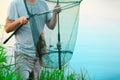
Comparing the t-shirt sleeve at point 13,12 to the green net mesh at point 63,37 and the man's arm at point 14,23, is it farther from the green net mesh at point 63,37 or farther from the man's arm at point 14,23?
the green net mesh at point 63,37

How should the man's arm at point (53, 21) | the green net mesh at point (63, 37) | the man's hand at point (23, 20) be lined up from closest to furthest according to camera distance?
the man's hand at point (23, 20), the man's arm at point (53, 21), the green net mesh at point (63, 37)

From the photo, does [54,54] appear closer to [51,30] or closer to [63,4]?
[51,30]

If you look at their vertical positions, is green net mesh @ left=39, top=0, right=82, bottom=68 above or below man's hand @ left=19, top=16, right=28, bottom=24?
below

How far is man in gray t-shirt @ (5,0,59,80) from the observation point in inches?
128

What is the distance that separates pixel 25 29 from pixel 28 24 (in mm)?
44

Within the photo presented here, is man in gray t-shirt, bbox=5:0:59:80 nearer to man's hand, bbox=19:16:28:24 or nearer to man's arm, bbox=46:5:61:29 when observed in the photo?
man's arm, bbox=46:5:61:29

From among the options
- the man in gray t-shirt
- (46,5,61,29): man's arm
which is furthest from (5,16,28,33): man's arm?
(46,5,61,29): man's arm

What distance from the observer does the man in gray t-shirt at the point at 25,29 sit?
3246mm

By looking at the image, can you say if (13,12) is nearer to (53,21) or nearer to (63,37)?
(53,21)

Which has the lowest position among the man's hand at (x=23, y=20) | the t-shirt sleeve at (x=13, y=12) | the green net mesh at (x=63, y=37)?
the green net mesh at (x=63, y=37)

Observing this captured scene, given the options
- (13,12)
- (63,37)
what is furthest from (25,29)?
(63,37)

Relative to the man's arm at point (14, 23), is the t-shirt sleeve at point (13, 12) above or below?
above

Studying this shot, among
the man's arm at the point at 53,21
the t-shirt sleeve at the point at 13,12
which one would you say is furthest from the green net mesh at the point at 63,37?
the t-shirt sleeve at the point at 13,12

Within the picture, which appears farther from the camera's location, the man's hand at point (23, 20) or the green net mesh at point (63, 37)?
the green net mesh at point (63, 37)
